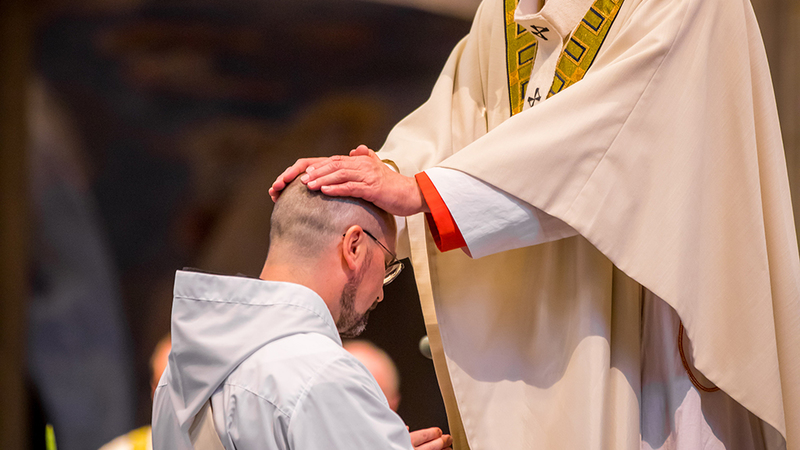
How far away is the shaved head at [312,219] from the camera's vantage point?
1.42 m

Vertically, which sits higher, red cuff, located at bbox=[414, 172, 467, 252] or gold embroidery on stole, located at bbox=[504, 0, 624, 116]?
gold embroidery on stole, located at bbox=[504, 0, 624, 116]

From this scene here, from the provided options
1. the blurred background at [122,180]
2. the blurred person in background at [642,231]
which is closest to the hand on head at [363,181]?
the blurred person in background at [642,231]

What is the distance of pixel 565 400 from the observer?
158cm

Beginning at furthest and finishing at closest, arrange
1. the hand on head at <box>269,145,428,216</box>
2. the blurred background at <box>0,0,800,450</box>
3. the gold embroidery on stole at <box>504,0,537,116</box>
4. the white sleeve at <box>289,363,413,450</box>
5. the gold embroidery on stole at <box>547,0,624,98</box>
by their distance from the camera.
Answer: the blurred background at <box>0,0,800,450</box>, the gold embroidery on stole at <box>504,0,537,116</box>, the gold embroidery on stole at <box>547,0,624,98</box>, the hand on head at <box>269,145,428,216</box>, the white sleeve at <box>289,363,413,450</box>

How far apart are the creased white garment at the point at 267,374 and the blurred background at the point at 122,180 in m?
1.29

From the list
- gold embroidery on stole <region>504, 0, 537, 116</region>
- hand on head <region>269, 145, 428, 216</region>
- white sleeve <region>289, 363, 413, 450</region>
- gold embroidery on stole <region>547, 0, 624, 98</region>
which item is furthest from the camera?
gold embroidery on stole <region>504, 0, 537, 116</region>

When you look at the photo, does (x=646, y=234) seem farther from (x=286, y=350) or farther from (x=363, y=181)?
(x=286, y=350)

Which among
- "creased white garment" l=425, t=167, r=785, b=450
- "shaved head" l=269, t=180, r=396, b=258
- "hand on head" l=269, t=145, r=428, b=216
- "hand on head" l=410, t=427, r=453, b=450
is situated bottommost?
"hand on head" l=410, t=427, r=453, b=450

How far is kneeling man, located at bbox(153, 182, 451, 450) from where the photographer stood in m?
1.17

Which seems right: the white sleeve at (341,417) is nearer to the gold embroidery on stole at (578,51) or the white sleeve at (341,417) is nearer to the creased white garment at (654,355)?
the creased white garment at (654,355)

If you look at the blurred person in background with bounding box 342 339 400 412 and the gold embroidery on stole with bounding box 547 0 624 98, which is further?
the blurred person in background with bounding box 342 339 400 412

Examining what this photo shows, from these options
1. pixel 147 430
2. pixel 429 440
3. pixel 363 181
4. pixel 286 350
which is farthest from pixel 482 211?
pixel 147 430

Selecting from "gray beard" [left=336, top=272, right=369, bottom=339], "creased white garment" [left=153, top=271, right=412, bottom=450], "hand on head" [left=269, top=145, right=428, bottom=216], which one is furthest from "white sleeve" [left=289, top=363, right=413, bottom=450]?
"hand on head" [left=269, top=145, right=428, bottom=216]

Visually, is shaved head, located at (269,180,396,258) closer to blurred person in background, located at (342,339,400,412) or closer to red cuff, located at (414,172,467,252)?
red cuff, located at (414,172,467,252)
